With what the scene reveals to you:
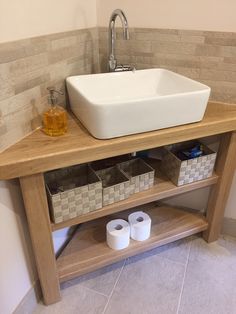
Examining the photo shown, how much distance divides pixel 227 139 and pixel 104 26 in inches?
30.0

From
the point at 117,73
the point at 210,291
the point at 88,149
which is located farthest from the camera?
the point at 210,291

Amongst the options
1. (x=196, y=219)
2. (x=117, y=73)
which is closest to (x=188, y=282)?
(x=196, y=219)

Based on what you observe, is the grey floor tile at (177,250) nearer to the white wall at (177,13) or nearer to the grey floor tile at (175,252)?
the grey floor tile at (175,252)

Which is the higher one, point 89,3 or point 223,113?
point 89,3

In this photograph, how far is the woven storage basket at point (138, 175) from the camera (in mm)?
1172

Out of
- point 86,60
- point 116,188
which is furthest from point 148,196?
point 86,60

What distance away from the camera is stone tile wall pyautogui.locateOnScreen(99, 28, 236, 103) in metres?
1.14

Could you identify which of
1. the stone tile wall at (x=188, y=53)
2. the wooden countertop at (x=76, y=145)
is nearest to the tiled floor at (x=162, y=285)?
the wooden countertop at (x=76, y=145)

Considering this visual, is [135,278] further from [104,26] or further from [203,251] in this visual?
[104,26]

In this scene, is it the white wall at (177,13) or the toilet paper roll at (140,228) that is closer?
the white wall at (177,13)

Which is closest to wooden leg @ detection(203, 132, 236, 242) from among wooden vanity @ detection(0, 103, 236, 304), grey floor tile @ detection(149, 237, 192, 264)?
wooden vanity @ detection(0, 103, 236, 304)

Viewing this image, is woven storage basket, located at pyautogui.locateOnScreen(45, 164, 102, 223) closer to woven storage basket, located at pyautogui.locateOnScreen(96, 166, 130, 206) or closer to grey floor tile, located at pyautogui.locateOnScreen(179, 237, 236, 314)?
woven storage basket, located at pyautogui.locateOnScreen(96, 166, 130, 206)

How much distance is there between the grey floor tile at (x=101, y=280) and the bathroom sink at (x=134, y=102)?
0.80 m

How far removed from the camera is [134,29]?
122cm
